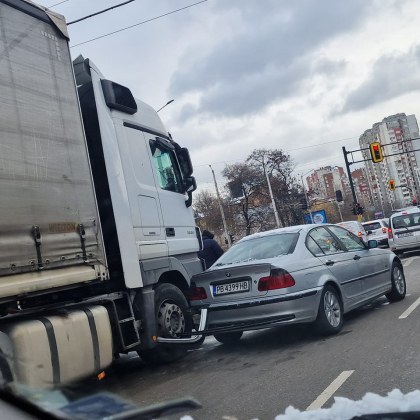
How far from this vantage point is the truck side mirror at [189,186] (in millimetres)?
7773

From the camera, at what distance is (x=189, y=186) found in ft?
A: 25.6

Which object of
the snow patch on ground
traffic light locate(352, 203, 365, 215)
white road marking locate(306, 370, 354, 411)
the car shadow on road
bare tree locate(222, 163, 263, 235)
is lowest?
white road marking locate(306, 370, 354, 411)

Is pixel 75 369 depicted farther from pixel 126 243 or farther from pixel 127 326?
pixel 126 243

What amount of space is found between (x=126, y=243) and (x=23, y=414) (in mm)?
3501

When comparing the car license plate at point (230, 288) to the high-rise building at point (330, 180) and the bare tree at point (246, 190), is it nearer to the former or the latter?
the bare tree at point (246, 190)

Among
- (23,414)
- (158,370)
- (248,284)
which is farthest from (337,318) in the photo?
(23,414)

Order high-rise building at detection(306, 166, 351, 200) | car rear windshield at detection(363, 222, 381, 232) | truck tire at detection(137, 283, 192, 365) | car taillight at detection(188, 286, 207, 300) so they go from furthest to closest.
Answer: high-rise building at detection(306, 166, 351, 200) → car rear windshield at detection(363, 222, 381, 232) → car taillight at detection(188, 286, 207, 300) → truck tire at detection(137, 283, 192, 365)

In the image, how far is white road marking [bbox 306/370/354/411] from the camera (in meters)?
4.21

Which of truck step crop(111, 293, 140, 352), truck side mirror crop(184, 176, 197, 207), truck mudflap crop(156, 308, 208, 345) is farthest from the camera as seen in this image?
truck side mirror crop(184, 176, 197, 207)

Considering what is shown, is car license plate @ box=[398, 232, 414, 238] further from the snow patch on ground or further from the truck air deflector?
the snow patch on ground

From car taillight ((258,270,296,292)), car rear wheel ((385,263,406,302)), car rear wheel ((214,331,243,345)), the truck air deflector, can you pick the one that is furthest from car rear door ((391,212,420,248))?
the truck air deflector

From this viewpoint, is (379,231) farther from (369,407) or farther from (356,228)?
(369,407)

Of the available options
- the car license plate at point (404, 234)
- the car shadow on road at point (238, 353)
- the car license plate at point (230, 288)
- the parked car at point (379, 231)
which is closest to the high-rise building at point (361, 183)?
the parked car at point (379, 231)

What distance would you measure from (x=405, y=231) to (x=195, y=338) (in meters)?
14.2
